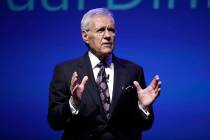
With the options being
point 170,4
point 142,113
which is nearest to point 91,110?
point 142,113

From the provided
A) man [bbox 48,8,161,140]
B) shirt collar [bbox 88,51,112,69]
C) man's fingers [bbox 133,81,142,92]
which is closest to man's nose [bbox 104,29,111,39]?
man [bbox 48,8,161,140]

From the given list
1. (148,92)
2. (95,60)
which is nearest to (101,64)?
(95,60)

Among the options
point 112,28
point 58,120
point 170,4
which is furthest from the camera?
point 170,4

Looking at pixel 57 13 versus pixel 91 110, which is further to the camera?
pixel 57 13

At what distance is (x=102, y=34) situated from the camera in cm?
195

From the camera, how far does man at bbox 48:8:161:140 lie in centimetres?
186

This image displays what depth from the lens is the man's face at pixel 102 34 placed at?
6.35 ft

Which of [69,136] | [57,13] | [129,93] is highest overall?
[57,13]

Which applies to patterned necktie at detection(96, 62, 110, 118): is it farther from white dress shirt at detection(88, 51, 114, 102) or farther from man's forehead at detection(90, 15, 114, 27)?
man's forehead at detection(90, 15, 114, 27)

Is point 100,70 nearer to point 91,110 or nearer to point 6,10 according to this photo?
point 91,110

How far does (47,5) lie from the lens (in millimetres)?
2842

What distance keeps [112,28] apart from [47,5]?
983 mm

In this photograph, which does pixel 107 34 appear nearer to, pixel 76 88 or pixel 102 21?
pixel 102 21

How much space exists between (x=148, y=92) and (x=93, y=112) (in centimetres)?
23
